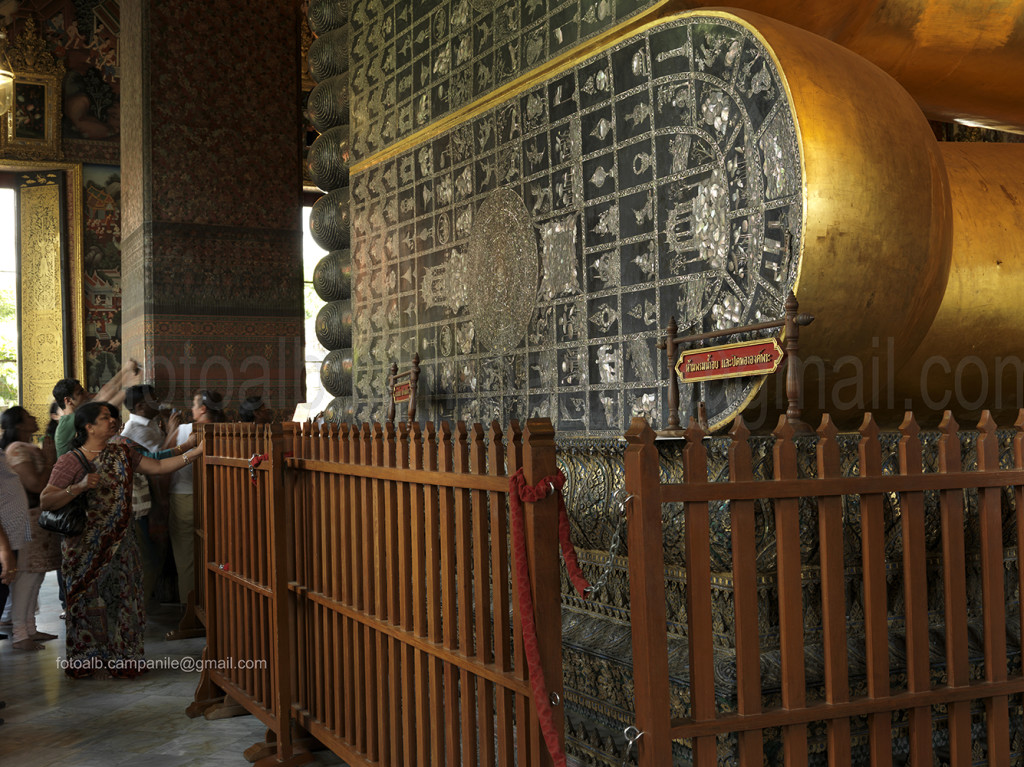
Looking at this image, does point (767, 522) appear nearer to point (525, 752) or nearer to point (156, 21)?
point (525, 752)

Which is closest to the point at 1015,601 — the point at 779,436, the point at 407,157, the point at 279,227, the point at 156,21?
the point at 779,436

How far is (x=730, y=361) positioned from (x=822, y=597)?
4.59 feet

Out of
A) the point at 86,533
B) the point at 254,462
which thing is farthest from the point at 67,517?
the point at 254,462

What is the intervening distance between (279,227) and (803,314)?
27.7 ft

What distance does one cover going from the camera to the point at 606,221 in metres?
4.14

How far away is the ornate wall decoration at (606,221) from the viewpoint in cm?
338

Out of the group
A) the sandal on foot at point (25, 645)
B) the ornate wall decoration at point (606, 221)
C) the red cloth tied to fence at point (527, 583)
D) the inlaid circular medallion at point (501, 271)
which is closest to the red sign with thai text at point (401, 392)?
the ornate wall decoration at point (606, 221)

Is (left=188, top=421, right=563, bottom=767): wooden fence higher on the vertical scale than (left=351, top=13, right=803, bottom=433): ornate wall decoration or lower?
lower

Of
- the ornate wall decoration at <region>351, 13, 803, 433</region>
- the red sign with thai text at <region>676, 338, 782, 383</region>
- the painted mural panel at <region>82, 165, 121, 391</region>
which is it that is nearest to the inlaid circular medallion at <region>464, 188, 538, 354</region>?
the ornate wall decoration at <region>351, 13, 803, 433</region>

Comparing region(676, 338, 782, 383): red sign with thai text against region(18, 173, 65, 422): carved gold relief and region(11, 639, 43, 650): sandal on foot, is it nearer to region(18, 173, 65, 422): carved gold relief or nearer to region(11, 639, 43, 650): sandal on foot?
region(11, 639, 43, 650): sandal on foot

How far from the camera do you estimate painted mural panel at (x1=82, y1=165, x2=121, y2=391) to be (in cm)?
1266

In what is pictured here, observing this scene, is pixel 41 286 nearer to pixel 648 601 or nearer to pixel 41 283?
pixel 41 283

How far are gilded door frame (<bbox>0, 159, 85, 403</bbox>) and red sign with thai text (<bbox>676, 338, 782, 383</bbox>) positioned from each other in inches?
429

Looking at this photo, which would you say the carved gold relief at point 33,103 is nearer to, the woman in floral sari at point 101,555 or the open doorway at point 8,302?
the open doorway at point 8,302
